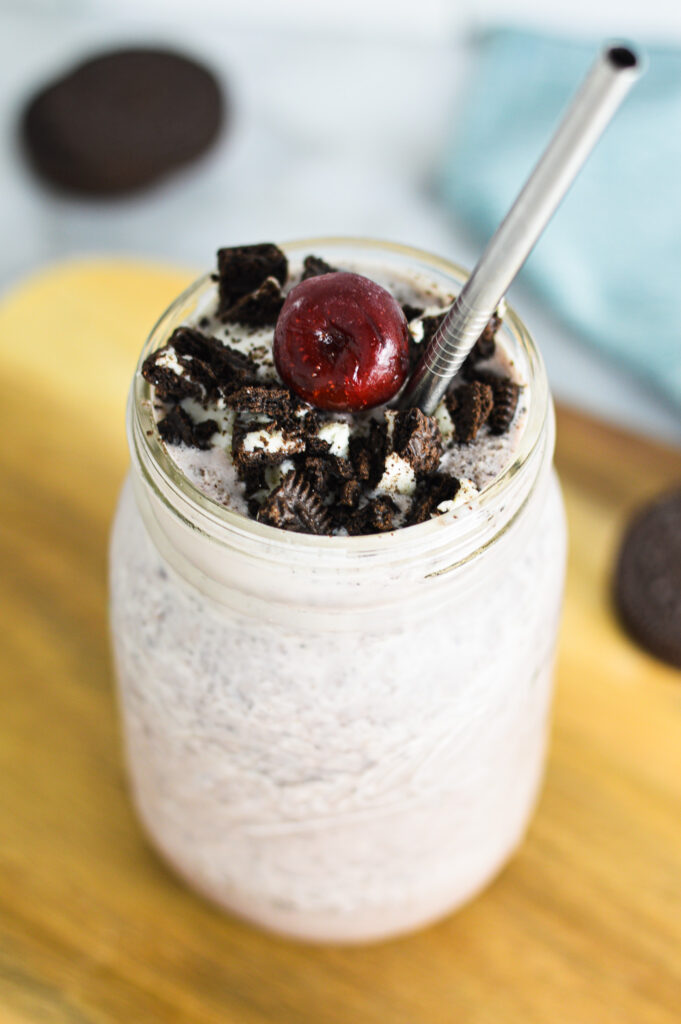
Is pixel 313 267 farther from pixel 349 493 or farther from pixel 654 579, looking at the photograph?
pixel 654 579

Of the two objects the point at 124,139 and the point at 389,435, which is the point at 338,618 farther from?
the point at 124,139

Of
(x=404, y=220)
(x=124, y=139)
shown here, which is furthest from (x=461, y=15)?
(x=124, y=139)

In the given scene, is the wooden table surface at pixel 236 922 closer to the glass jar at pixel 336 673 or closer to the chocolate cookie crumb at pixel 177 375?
the glass jar at pixel 336 673

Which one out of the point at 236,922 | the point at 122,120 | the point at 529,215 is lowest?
the point at 236,922

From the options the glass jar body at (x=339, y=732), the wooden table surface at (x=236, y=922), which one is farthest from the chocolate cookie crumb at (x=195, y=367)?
the wooden table surface at (x=236, y=922)

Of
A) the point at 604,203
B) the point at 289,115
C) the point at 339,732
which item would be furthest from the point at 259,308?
the point at 289,115

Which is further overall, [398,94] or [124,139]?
[398,94]
